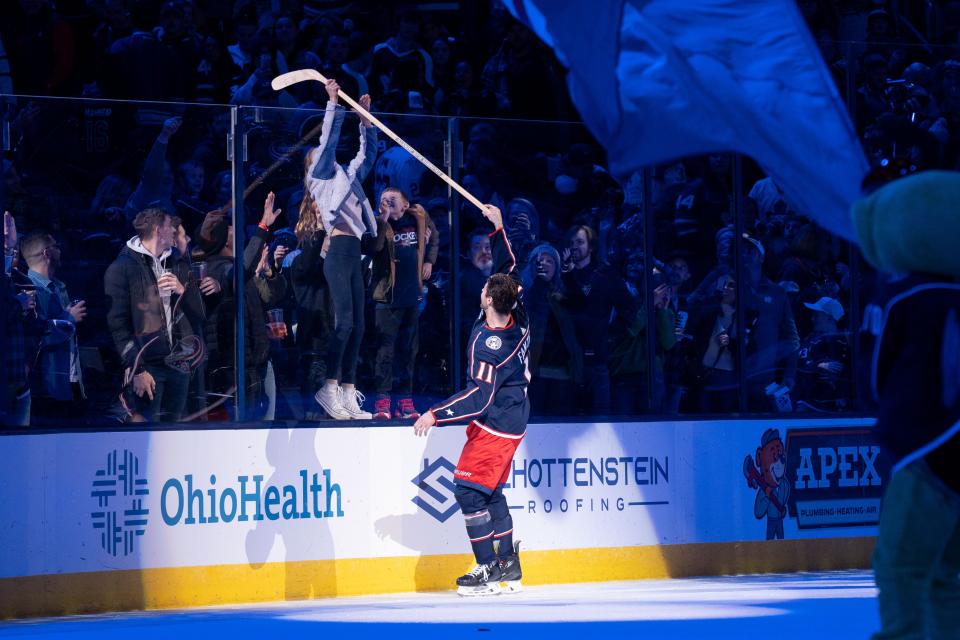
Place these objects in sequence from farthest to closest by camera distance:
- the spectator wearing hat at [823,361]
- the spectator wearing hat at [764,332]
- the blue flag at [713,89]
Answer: the spectator wearing hat at [823,361] → the spectator wearing hat at [764,332] → the blue flag at [713,89]

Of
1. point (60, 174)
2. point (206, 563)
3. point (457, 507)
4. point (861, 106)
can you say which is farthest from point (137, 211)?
point (861, 106)

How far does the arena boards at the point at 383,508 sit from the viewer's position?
8.12m

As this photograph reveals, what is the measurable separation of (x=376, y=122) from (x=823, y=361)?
3.70 metres

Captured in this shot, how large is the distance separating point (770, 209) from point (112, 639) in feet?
17.7

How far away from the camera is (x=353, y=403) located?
9070mm

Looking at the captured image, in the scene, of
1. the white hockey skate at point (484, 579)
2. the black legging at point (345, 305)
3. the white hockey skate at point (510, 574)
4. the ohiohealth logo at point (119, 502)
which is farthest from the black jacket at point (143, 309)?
the white hockey skate at point (510, 574)

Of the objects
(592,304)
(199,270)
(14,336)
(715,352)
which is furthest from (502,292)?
(14,336)

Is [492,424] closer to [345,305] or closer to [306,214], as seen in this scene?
[345,305]

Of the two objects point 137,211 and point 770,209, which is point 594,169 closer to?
point 770,209

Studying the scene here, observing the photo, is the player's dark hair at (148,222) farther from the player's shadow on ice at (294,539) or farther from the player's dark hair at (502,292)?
the player's dark hair at (502,292)

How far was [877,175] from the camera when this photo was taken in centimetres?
483

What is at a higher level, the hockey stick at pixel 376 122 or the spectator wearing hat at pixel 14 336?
the hockey stick at pixel 376 122

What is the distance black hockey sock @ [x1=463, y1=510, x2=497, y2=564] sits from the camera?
342 inches

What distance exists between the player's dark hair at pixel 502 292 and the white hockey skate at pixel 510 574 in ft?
4.78
